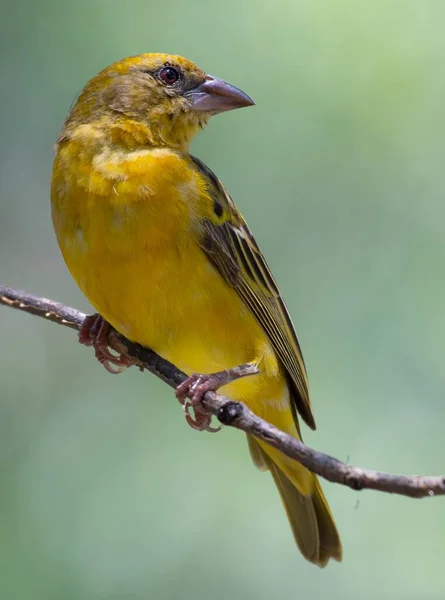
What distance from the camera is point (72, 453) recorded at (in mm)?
4793

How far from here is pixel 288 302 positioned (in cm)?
494

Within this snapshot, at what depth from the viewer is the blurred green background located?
14.3 ft

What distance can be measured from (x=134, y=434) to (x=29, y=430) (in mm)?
626

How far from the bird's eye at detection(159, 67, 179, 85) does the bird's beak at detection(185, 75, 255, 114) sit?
3.5 inches

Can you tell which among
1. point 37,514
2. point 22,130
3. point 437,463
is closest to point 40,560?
point 37,514

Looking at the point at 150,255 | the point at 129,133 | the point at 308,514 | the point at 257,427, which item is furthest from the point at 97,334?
the point at 257,427

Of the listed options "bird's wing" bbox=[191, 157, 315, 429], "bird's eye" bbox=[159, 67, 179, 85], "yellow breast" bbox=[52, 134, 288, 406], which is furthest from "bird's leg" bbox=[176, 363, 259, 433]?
"bird's eye" bbox=[159, 67, 179, 85]

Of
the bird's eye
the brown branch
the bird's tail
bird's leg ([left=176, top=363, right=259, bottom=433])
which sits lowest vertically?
the bird's tail

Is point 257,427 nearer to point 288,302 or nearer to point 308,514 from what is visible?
point 308,514

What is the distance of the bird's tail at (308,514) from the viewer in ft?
13.1

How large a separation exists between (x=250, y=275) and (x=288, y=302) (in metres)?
1.20

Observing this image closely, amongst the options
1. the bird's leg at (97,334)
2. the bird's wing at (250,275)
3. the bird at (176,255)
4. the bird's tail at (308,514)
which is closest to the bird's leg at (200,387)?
the bird at (176,255)

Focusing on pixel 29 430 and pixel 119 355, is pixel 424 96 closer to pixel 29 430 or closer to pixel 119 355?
pixel 119 355

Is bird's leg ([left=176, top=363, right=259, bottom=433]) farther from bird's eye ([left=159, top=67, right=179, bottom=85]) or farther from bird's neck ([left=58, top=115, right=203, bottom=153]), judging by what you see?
bird's eye ([left=159, top=67, right=179, bottom=85])
